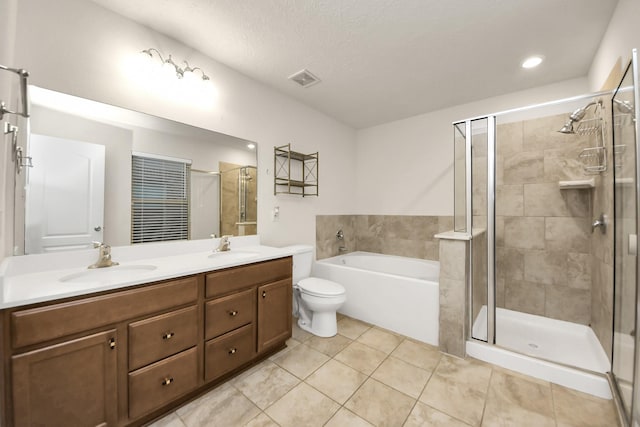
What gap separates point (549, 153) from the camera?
7.93 ft

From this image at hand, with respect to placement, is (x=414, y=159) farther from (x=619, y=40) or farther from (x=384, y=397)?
(x=384, y=397)

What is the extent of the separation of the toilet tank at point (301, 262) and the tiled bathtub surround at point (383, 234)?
0.48 metres

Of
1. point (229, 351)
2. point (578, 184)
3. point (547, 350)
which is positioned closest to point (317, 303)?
point (229, 351)

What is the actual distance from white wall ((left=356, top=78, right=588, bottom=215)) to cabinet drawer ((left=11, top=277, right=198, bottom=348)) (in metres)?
2.80

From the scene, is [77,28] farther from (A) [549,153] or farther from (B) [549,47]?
(A) [549,153]

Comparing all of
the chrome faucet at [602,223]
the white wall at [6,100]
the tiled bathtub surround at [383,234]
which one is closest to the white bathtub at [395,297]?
the tiled bathtub surround at [383,234]

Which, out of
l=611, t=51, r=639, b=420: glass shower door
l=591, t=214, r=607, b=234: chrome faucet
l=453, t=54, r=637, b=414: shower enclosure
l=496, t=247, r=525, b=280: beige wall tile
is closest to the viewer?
l=611, t=51, r=639, b=420: glass shower door

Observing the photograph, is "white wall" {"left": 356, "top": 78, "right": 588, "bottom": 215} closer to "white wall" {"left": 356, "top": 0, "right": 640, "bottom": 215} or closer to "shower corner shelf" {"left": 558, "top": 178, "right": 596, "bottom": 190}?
"white wall" {"left": 356, "top": 0, "right": 640, "bottom": 215}

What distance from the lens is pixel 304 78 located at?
2.40m

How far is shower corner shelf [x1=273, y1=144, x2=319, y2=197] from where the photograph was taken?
8.79ft

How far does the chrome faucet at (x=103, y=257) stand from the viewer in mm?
1474

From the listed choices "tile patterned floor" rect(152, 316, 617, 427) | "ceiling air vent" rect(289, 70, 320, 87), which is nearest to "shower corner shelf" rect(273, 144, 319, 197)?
"ceiling air vent" rect(289, 70, 320, 87)

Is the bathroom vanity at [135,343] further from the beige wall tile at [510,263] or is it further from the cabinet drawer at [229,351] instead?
the beige wall tile at [510,263]

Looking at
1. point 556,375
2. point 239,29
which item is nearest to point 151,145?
point 239,29
